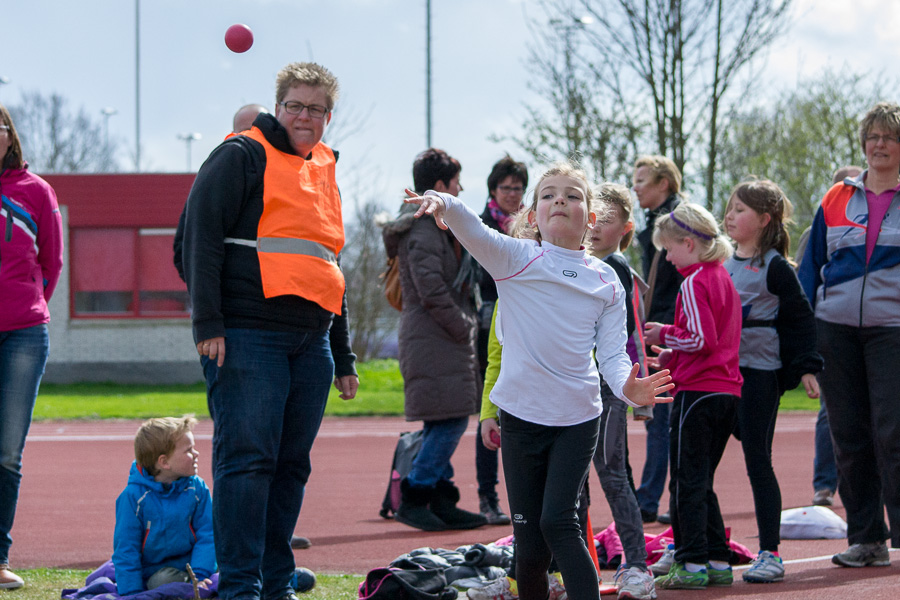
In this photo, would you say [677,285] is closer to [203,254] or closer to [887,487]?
[887,487]

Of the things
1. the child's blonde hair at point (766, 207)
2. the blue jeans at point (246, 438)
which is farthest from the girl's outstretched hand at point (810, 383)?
the blue jeans at point (246, 438)

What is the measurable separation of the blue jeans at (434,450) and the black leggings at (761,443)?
6.43 feet

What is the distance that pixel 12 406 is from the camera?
5.08 metres

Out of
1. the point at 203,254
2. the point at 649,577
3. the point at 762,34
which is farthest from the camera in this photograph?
the point at 762,34

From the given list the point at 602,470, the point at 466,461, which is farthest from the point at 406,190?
the point at 466,461

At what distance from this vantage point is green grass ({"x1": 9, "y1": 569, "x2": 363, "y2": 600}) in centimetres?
477

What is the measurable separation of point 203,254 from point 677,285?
147 inches

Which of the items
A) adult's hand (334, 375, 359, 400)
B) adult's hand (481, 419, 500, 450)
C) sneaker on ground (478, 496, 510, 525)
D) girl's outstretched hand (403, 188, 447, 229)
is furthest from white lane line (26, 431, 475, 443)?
girl's outstretched hand (403, 188, 447, 229)

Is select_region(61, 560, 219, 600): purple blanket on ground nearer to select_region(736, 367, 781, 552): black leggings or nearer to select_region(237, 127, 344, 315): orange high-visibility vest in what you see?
select_region(237, 127, 344, 315): orange high-visibility vest

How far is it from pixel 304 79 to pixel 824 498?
17.9 feet

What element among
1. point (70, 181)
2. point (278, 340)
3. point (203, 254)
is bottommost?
point (278, 340)

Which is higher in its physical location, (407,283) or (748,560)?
(407,283)

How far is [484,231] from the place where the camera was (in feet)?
12.1

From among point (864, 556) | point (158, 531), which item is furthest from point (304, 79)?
point (864, 556)
